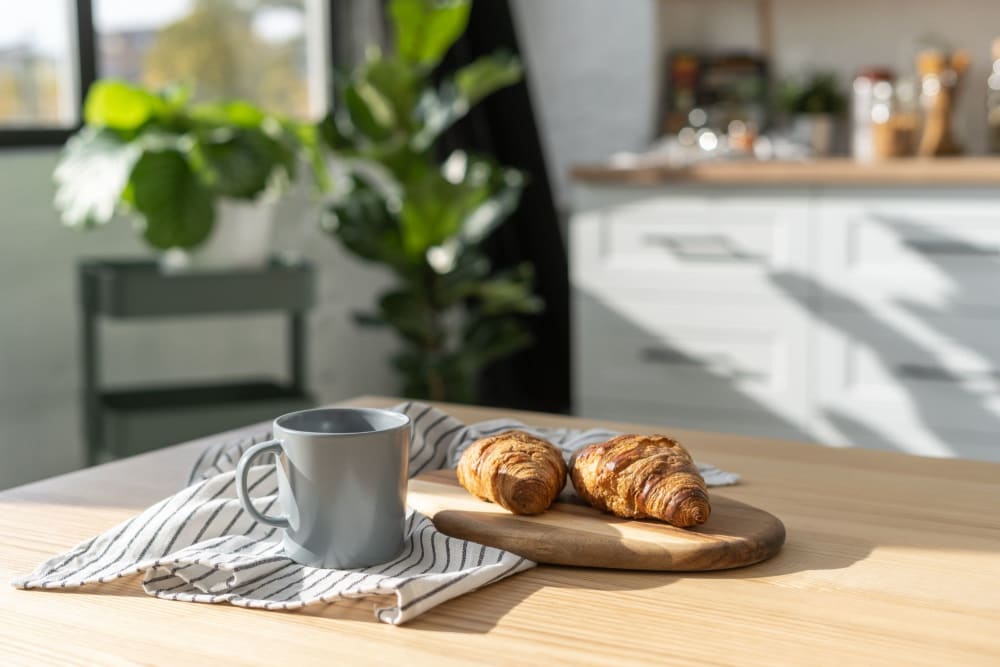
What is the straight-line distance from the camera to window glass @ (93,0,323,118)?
323cm

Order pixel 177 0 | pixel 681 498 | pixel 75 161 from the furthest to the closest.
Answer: pixel 177 0 < pixel 75 161 < pixel 681 498

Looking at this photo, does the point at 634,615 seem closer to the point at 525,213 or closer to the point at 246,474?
the point at 246,474

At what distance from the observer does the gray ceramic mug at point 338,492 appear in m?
0.74

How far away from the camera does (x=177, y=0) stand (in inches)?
132

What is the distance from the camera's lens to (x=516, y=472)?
818 mm

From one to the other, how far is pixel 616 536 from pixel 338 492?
0.59 ft

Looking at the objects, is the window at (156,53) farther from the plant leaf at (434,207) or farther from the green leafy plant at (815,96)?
the green leafy plant at (815,96)

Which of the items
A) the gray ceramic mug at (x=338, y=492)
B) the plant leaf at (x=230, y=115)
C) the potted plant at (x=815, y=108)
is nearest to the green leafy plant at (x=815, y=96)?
the potted plant at (x=815, y=108)

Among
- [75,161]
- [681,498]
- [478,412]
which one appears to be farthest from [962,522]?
[75,161]

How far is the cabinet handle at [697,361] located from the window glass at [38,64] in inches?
63.5

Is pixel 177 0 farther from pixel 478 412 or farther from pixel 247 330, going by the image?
pixel 478 412

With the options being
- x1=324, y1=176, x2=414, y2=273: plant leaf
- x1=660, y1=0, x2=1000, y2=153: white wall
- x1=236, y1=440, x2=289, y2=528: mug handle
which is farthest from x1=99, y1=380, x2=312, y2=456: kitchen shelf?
x1=236, y1=440, x2=289, y2=528: mug handle

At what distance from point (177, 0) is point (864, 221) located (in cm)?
193

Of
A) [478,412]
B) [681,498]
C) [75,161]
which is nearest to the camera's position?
[681,498]
